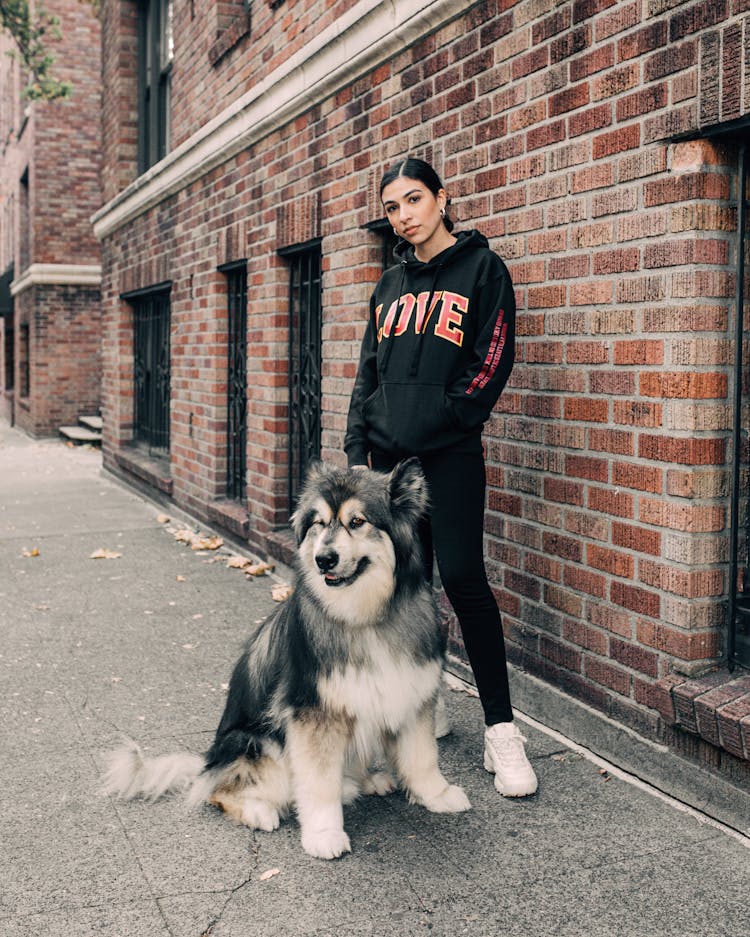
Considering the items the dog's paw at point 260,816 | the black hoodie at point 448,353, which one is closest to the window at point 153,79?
the black hoodie at point 448,353

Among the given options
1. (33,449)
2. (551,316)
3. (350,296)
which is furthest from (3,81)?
(551,316)

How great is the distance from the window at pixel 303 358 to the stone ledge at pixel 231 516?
0.62 m

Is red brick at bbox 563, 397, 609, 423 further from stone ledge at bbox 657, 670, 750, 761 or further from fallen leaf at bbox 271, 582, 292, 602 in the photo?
fallen leaf at bbox 271, 582, 292, 602

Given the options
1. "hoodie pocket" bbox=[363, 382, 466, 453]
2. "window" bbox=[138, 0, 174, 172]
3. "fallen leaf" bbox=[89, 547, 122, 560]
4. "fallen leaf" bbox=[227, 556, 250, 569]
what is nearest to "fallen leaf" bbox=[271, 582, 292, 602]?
"fallen leaf" bbox=[227, 556, 250, 569]

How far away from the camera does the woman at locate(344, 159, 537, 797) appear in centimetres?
376

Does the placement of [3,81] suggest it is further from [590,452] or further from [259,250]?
[590,452]

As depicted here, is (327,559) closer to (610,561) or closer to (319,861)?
(319,861)

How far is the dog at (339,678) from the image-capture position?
Result: 3.26m

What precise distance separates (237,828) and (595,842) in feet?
3.92

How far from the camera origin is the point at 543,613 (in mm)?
4531

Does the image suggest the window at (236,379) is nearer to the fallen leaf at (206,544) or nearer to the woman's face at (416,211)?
the fallen leaf at (206,544)

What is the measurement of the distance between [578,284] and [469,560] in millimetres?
1240

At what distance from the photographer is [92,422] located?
19625 millimetres

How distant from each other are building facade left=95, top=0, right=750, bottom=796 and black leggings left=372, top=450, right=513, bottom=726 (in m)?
0.50
